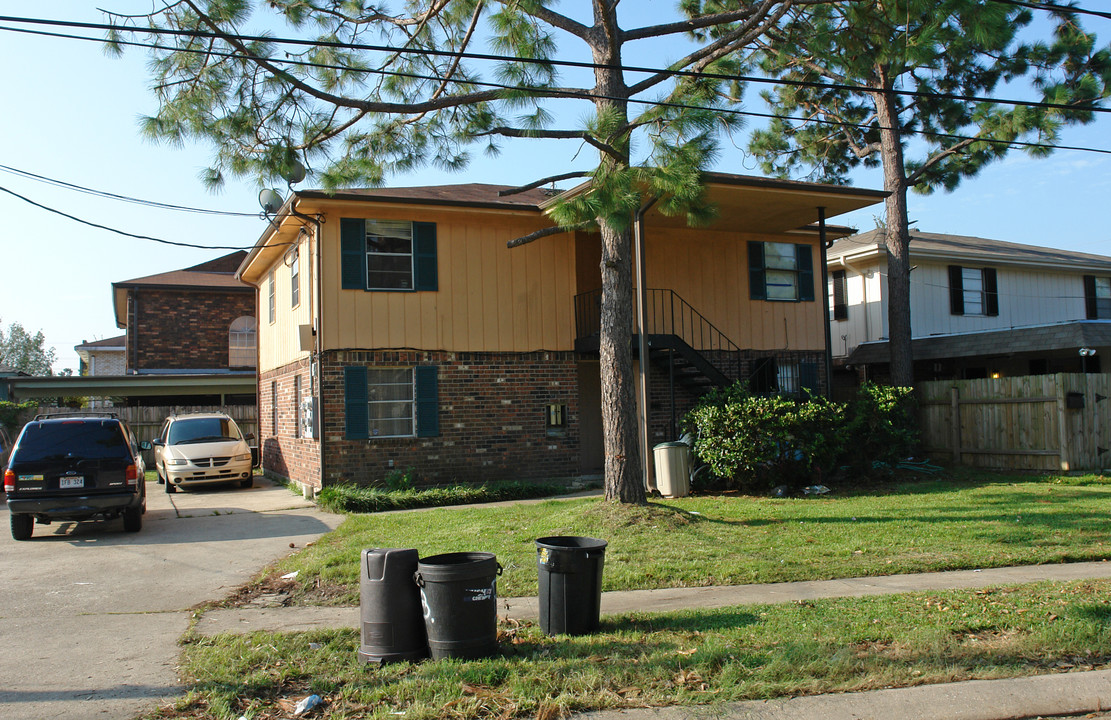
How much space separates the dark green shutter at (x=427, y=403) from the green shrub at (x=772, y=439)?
14.9ft

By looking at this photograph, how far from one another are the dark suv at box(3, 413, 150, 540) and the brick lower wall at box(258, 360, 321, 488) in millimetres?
3915

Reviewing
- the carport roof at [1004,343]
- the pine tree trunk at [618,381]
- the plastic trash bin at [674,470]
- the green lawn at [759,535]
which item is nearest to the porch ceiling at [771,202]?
the plastic trash bin at [674,470]

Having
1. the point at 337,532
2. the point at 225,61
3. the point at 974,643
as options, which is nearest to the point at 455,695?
the point at 974,643

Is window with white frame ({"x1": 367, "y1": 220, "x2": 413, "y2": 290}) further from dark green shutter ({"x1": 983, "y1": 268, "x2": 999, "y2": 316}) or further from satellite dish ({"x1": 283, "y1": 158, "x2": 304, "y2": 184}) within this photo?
dark green shutter ({"x1": 983, "y1": 268, "x2": 999, "y2": 316})

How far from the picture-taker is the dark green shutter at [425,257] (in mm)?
15695

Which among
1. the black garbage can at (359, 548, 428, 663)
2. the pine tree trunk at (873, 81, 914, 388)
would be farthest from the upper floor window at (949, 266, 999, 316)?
the black garbage can at (359, 548, 428, 663)

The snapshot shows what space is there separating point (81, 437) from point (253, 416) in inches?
566

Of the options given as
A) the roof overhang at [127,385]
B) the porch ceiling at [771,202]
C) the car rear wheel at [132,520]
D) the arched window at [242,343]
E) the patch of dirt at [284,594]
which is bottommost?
the patch of dirt at [284,594]

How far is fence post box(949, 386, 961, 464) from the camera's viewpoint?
1723 centimetres

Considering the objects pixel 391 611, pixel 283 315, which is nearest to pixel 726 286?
pixel 283 315

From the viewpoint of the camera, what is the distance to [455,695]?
4.91 meters

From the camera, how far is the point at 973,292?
25.2 m

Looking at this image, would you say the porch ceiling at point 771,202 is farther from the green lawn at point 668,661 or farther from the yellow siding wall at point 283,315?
the green lawn at point 668,661

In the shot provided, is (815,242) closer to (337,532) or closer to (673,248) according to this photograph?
(673,248)
